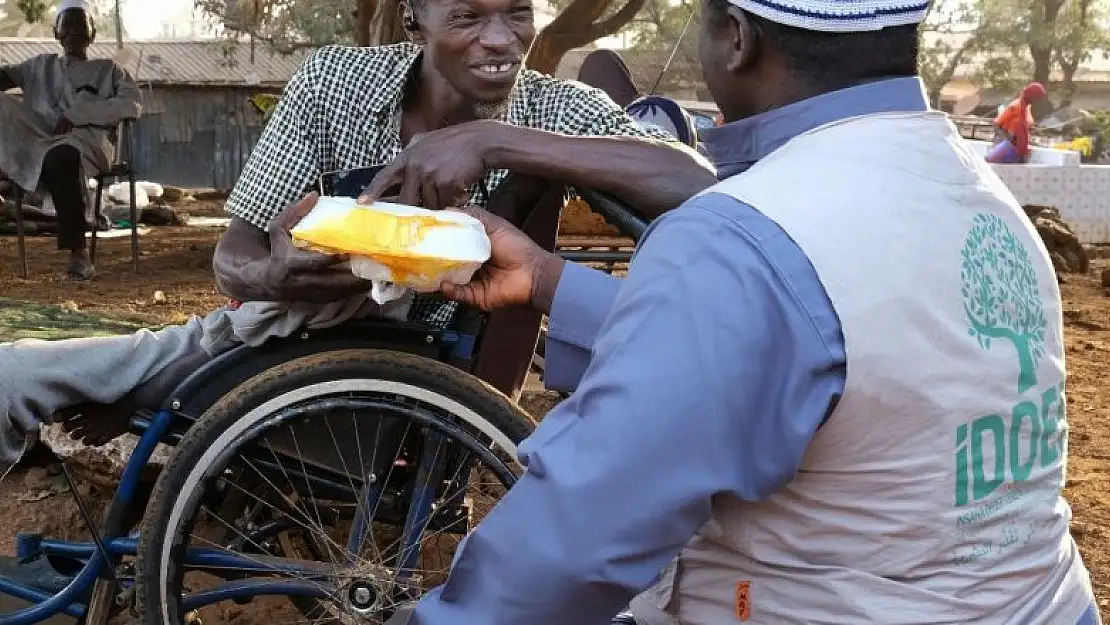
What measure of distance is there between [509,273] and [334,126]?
3.08 feet

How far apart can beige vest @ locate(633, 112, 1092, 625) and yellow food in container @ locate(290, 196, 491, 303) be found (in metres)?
0.57

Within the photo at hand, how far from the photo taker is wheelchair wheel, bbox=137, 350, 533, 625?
2.10m

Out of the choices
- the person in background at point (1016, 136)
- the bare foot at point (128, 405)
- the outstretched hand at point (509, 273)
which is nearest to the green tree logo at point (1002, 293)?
the outstretched hand at point (509, 273)

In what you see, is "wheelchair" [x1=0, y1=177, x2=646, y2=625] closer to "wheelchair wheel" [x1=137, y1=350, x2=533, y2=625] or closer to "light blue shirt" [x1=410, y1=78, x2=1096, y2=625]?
"wheelchair wheel" [x1=137, y1=350, x2=533, y2=625]

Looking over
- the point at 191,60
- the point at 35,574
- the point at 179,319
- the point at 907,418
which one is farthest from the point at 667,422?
the point at 191,60

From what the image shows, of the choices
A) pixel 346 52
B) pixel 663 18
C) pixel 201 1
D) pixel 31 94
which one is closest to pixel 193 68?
pixel 201 1

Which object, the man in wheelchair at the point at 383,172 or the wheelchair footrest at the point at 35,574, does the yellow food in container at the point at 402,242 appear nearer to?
the man in wheelchair at the point at 383,172

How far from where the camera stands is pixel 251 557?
2.33 meters

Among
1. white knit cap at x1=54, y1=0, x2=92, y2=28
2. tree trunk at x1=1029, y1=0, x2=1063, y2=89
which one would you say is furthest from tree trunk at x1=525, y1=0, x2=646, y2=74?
tree trunk at x1=1029, y1=0, x2=1063, y2=89

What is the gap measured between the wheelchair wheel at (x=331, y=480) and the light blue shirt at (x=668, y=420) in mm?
932

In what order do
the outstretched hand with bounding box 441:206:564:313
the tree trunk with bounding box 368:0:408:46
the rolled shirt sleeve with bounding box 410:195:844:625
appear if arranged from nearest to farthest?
the rolled shirt sleeve with bounding box 410:195:844:625 → the outstretched hand with bounding box 441:206:564:313 → the tree trunk with bounding box 368:0:408:46

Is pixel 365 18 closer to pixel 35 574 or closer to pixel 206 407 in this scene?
pixel 35 574

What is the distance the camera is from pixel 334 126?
8.48 feet

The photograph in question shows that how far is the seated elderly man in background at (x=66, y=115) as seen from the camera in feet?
27.3
